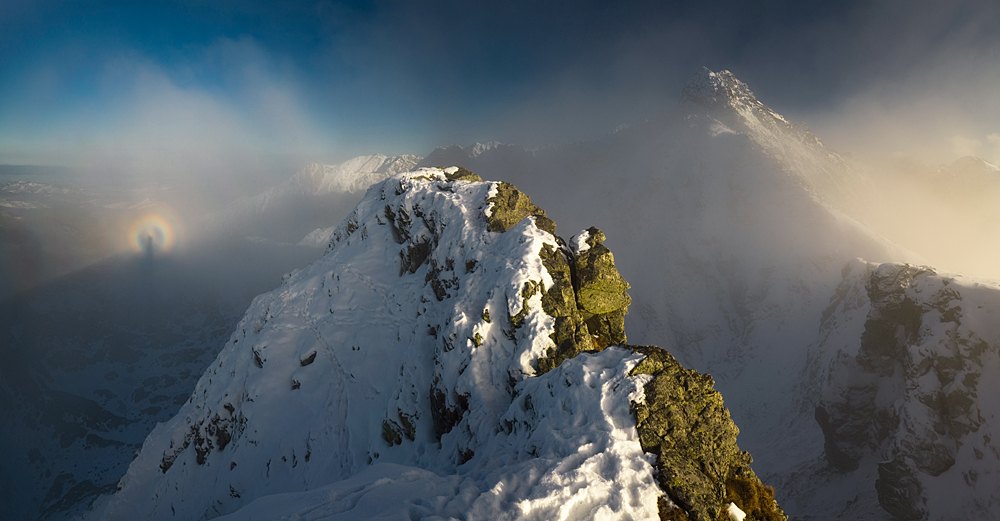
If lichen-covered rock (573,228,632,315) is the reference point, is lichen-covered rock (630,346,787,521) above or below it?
below

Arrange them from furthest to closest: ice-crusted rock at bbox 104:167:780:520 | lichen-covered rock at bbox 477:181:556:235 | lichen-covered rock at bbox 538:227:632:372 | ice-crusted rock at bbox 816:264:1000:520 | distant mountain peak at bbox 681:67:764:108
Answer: distant mountain peak at bbox 681:67:764:108 → ice-crusted rock at bbox 816:264:1000:520 → lichen-covered rock at bbox 477:181:556:235 → lichen-covered rock at bbox 538:227:632:372 → ice-crusted rock at bbox 104:167:780:520

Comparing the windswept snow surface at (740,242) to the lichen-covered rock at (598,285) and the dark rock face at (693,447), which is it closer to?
the lichen-covered rock at (598,285)

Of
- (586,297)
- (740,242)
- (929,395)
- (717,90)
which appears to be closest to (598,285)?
(586,297)

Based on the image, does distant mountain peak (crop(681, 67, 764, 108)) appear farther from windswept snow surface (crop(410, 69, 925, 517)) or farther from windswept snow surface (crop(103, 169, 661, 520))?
windswept snow surface (crop(103, 169, 661, 520))

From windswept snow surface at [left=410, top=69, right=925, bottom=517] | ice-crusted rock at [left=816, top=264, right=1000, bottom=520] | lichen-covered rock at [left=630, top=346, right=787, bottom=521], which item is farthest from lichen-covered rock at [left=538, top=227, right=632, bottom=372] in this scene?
windswept snow surface at [left=410, top=69, right=925, bottom=517]

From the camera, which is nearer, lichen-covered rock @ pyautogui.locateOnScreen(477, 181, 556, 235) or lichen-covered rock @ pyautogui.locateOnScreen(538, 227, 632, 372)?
lichen-covered rock @ pyautogui.locateOnScreen(538, 227, 632, 372)

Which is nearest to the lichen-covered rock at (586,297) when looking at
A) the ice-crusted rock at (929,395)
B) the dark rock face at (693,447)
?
the dark rock face at (693,447)

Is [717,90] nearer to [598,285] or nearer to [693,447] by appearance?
[598,285]

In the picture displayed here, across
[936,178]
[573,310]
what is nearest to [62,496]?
[573,310]
